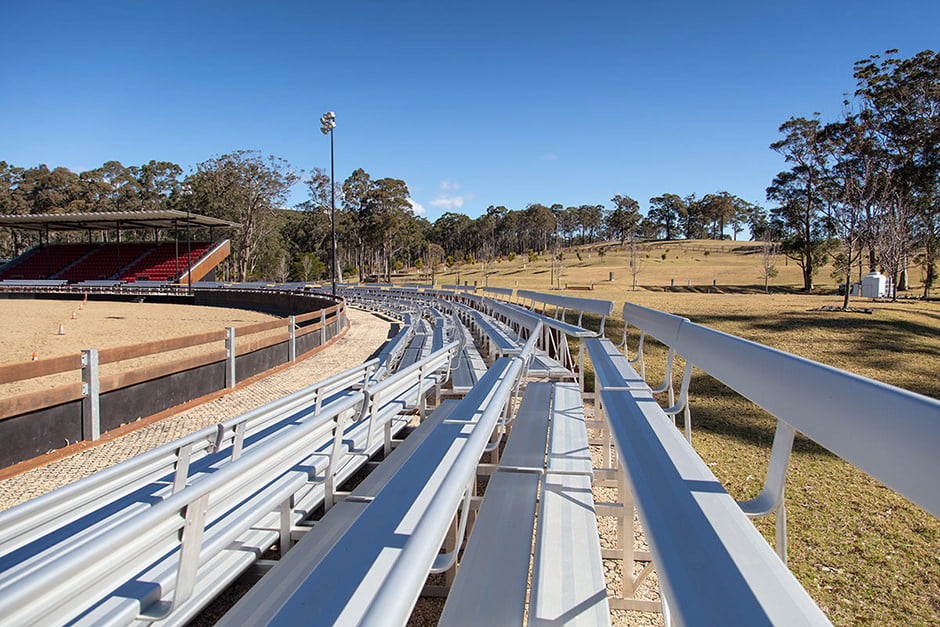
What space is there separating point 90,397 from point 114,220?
4481cm

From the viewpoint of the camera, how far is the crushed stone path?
4055 mm

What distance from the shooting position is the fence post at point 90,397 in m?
4.85

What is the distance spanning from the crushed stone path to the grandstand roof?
Result: 3259 centimetres

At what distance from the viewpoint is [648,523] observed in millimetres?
1417

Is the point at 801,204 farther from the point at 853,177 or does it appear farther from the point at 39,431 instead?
the point at 39,431

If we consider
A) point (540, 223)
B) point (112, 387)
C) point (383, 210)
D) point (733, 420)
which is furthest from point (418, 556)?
point (540, 223)

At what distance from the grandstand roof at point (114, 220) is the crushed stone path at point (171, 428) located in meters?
32.6

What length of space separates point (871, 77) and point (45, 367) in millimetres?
40305

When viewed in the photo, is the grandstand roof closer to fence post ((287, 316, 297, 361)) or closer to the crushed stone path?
fence post ((287, 316, 297, 361))

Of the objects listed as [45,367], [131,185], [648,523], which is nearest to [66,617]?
[648,523]

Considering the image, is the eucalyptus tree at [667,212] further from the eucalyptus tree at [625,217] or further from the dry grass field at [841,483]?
the dry grass field at [841,483]

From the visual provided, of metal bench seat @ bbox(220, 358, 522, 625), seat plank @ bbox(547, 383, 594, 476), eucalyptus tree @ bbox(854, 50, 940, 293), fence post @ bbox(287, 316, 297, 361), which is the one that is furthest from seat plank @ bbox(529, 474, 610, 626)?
eucalyptus tree @ bbox(854, 50, 940, 293)

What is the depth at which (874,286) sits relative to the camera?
77.1ft

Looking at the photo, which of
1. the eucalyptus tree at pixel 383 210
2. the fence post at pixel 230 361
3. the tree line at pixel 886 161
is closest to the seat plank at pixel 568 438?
the fence post at pixel 230 361
